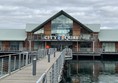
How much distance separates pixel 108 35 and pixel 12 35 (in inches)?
851

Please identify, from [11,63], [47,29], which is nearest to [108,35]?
[47,29]

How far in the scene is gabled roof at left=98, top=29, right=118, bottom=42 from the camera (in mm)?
64213

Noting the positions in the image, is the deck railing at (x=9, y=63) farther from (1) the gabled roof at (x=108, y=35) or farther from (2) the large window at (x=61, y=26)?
(1) the gabled roof at (x=108, y=35)

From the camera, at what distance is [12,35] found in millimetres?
67438

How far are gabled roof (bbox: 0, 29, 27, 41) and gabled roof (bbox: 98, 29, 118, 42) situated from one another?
55.5 ft

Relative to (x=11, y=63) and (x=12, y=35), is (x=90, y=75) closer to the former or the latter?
(x=11, y=63)

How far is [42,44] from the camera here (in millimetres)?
64750

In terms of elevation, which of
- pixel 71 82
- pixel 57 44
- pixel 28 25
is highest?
pixel 28 25

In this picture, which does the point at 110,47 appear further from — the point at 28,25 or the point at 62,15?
the point at 28,25

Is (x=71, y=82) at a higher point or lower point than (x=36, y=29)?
lower

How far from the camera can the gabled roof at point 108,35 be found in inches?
2528

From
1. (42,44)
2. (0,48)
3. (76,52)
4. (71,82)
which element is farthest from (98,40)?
(71,82)

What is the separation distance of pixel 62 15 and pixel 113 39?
481 inches

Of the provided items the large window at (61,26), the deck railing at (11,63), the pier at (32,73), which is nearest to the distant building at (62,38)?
the large window at (61,26)
